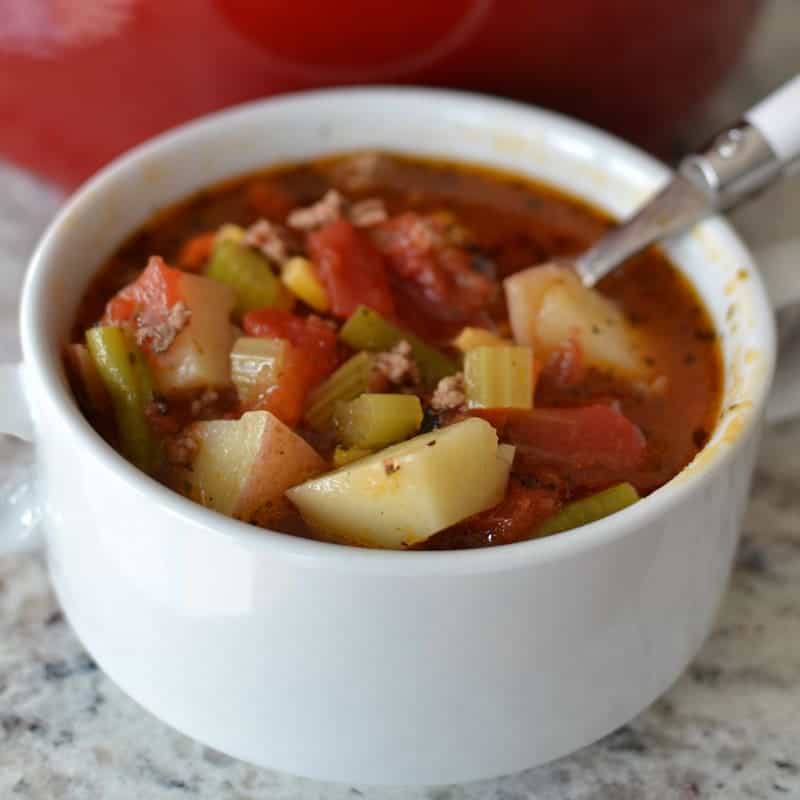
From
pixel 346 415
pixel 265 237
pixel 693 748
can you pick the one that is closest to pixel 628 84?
pixel 265 237

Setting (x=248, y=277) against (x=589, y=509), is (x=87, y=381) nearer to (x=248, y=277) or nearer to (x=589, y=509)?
(x=248, y=277)

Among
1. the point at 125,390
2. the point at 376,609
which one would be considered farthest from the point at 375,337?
the point at 376,609

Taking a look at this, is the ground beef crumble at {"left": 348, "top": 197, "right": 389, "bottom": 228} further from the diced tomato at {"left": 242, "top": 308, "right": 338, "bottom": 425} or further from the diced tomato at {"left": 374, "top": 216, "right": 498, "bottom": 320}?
the diced tomato at {"left": 242, "top": 308, "right": 338, "bottom": 425}

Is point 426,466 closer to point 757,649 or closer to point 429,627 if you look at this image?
point 429,627

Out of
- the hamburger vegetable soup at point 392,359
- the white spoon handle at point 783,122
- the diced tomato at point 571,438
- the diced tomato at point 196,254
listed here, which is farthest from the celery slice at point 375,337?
the white spoon handle at point 783,122

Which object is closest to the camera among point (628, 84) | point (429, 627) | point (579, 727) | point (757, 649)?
point (429, 627)

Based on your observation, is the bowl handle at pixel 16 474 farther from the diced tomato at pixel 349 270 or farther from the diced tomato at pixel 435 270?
the diced tomato at pixel 435 270
